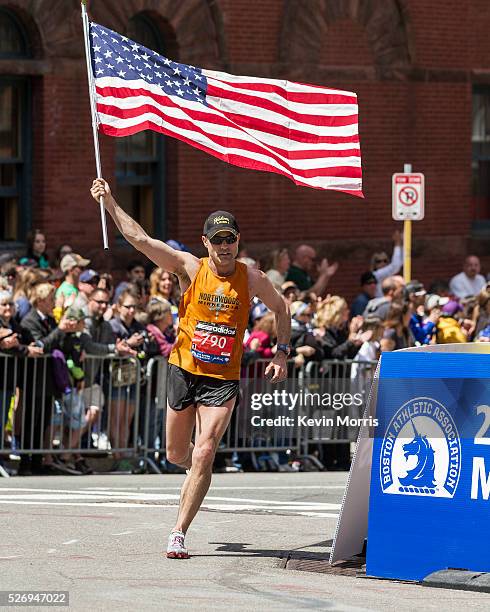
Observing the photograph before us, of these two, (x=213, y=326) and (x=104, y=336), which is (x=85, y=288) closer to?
(x=104, y=336)

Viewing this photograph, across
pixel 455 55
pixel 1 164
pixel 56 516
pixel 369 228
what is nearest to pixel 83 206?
pixel 1 164

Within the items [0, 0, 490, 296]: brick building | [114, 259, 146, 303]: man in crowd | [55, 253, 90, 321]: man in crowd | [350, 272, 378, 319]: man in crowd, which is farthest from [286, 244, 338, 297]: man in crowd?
[55, 253, 90, 321]: man in crowd

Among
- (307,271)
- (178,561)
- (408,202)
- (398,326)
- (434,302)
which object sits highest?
(408,202)

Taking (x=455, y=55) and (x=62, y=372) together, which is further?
(x=455, y=55)

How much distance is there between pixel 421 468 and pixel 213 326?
1.54 meters

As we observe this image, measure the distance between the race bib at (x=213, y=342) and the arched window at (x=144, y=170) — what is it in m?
13.3

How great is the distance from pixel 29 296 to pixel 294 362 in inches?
110

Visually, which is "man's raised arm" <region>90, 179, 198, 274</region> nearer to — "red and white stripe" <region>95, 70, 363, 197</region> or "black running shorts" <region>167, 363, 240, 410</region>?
"black running shorts" <region>167, 363, 240, 410</region>

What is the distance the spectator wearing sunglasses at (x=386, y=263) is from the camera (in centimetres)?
2357

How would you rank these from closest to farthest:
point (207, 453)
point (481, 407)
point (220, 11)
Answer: point (481, 407) → point (207, 453) → point (220, 11)

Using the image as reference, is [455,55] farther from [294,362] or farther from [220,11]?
[294,362]

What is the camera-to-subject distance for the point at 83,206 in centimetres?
2206

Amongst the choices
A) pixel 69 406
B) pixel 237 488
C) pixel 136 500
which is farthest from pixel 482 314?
pixel 136 500

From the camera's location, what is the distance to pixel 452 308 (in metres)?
20.6
